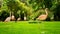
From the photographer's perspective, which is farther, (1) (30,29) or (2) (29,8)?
(2) (29,8)

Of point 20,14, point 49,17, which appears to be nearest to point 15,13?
point 20,14

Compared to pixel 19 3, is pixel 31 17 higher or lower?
lower

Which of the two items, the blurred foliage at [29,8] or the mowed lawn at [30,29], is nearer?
the mowed lawn at [30,29]

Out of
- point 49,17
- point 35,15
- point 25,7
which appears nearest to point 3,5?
point 25,7

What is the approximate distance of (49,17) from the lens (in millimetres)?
11414

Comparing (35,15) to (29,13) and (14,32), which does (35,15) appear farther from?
(14,32)

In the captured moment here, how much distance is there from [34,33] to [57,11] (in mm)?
5545

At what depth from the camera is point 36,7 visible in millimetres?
11930

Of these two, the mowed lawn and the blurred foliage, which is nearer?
the mowed lawn

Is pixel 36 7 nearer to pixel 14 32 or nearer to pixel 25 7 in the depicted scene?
pixel 25 7

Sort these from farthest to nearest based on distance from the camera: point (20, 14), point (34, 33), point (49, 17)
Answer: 1. point (20, 14)
2. point (49, 17)
3. point (34, 33)

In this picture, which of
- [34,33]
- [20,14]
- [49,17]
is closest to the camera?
[34,33]

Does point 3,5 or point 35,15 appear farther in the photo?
point 3,5

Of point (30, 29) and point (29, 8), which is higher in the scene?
point (29, 8)
